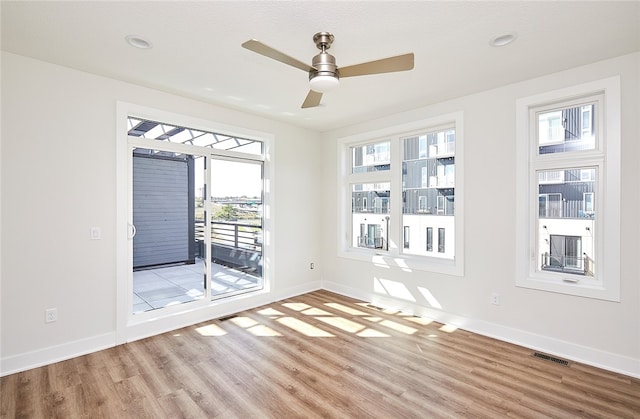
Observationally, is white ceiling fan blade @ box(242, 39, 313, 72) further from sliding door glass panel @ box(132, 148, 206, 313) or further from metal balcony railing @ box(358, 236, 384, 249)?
metal balcony railing @ box(358, 236, 384, 249)

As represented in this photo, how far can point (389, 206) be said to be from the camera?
4477 mm

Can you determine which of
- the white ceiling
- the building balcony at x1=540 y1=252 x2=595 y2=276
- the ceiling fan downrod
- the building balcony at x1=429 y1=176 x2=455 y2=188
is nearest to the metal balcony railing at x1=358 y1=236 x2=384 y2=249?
the building balcony at x1=429 y1=176 x2=455 y2=188

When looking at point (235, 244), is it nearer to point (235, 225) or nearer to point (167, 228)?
point (235, 225)

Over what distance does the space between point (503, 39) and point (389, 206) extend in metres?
2.50

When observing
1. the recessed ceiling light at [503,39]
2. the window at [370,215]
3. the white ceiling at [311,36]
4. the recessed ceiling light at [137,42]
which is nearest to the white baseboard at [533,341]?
the window at [370,215]

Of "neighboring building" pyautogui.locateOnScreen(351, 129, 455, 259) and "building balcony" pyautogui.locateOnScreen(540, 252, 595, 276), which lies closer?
"building balcony" pyautogui.locateOnScreen(540, 252, 595, 276)

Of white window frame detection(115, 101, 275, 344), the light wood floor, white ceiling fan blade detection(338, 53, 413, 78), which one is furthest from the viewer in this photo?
white window frame detection(115, 101, 275, 344)

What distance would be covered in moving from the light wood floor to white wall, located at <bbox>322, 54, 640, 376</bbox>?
0.23 m

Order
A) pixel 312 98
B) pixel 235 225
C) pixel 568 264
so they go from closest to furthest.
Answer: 1. pixel 312 98
2. pixel 568 264
3. pixel 235 225

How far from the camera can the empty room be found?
7.15 ft

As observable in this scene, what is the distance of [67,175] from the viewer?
290 cm

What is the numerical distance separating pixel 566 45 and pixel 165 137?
4.02 metres

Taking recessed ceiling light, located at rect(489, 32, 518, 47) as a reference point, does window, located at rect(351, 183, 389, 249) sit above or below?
below

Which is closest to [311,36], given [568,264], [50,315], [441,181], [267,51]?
[267,51]
